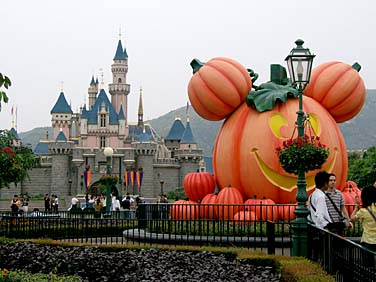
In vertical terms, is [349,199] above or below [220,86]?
below

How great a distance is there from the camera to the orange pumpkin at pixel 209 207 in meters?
13.9

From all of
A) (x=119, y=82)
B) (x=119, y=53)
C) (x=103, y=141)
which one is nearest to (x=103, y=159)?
(x=103, y=141)


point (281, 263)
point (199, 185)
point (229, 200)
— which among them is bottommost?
point (281, 263)

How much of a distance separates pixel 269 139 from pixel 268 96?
1.16m

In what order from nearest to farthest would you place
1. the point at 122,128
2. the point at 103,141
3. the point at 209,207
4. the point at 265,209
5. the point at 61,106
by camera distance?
the point at 265,209, the point at 209,207, the point at 103,141, the point at 122,128, the point at 61,106

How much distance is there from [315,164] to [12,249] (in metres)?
5.70

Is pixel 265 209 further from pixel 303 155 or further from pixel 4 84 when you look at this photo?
pixel 4 84

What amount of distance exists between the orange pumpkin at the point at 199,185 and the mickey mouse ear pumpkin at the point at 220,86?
1628mm

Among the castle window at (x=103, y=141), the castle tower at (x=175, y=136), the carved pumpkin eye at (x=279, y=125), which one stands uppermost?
the castle tower at (x=175, y=136)

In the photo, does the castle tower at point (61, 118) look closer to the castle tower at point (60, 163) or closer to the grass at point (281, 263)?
the castle tower at point (60, 163)

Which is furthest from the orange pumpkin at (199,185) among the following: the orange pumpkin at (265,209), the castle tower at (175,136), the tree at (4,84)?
the castle tower at (175,136)

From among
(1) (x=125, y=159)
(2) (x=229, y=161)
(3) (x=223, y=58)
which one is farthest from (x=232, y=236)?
(1) (x=125, y=159)

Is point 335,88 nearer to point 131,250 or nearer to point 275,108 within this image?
point 275,108

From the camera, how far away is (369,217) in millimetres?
7340
